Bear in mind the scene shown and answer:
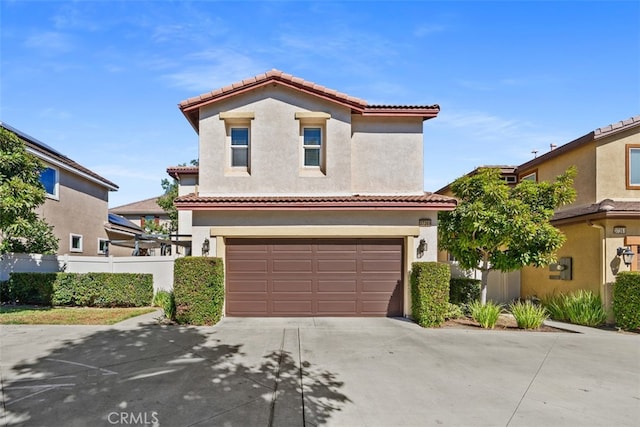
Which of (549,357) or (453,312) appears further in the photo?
(453,312)

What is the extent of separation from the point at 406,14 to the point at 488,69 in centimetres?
351

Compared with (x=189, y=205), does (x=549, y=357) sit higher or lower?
lower

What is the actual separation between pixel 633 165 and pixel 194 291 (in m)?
14.7

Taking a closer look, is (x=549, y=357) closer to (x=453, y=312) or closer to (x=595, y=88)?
(x=453, y=312)

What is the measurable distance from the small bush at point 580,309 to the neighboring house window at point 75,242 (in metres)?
21.5

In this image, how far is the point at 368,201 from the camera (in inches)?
400

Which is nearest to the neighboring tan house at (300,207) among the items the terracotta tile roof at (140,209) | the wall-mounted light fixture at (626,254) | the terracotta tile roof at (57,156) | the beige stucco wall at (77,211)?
the wall-mounted light fixture at (626,254)

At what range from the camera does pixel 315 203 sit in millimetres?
10172

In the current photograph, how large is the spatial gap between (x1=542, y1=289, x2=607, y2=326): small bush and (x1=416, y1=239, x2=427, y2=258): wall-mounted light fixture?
4915 millimetres

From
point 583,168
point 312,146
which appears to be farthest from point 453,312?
point 583,168

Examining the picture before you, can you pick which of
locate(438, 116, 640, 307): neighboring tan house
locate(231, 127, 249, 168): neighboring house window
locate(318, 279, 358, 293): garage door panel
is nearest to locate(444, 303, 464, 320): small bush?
locate(318, 279, 358, 293): garage door panel

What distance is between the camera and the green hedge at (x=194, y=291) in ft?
30.2

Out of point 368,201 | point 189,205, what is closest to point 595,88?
point 368,201

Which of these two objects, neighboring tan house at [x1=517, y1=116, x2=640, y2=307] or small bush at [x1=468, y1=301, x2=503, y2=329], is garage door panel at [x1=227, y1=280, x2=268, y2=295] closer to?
small bush at [x1=468, y1=301, x2=503, y2=329]
